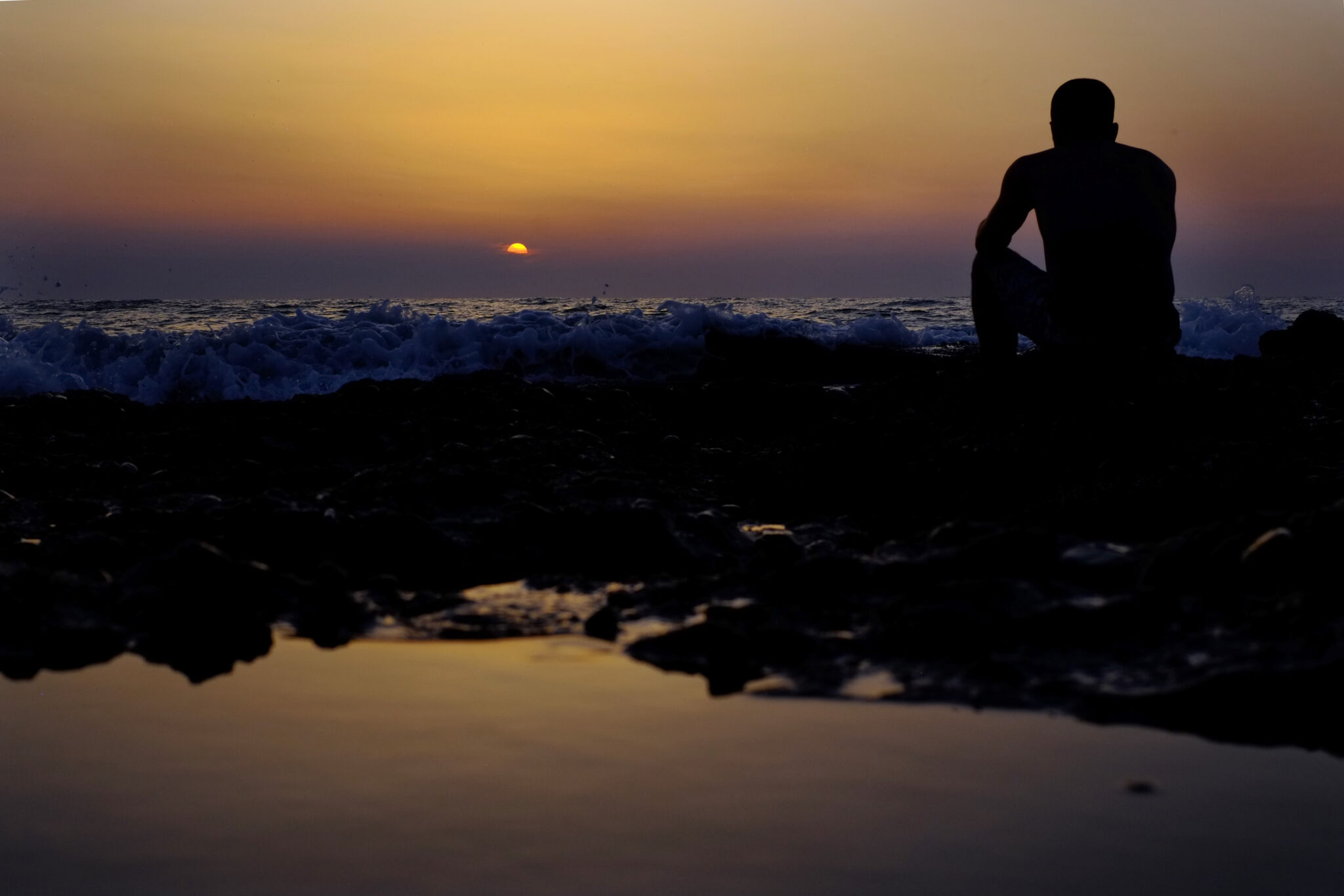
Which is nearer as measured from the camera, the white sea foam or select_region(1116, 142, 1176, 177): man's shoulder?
select_region(1116, 142, 1176, 177): man's shoulder

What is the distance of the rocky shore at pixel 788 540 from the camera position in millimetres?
2195

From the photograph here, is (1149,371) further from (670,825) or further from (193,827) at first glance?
(193,827)

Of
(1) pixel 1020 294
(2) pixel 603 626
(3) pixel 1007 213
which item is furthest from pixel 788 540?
(3) pixel 1007 213

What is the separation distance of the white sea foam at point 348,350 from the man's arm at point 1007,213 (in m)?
5.27

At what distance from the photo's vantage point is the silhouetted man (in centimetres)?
457

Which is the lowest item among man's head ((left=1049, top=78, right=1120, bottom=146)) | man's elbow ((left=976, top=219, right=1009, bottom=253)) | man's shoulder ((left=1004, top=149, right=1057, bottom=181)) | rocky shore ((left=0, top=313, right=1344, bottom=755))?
rocky shore ((left=0, top=313, right=1344, bottom=755))

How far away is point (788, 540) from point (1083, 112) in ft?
8.46

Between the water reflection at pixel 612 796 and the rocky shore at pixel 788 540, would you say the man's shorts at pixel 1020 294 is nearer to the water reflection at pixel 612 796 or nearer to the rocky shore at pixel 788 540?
the rocky shore at pixel 788 540

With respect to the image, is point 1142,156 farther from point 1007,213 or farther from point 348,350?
point 348,350

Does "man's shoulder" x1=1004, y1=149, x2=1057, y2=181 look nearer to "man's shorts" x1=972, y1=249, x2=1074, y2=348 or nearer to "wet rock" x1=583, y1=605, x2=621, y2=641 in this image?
"man's shorts" x1=972, y1=249, x2=1074, y2=348

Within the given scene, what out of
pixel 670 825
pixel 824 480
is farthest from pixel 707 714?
pixel 824 480

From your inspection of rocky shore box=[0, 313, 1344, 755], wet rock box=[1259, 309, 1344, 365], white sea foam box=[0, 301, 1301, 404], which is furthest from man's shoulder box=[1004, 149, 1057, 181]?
white sea foam box=[0, 301, 1301, 404]

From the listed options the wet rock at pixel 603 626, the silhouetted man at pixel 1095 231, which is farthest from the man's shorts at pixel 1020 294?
the wet rock at pixel 603 626

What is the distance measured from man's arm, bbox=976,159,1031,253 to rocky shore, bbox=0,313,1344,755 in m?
0.52
